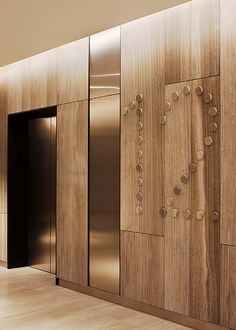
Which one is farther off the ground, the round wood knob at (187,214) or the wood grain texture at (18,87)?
the wood grain texture at (18,87)

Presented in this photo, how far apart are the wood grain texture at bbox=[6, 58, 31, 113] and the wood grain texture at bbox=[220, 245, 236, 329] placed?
149 inches

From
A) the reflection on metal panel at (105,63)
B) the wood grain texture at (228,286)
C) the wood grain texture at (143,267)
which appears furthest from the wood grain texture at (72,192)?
the wood grain texture at (228,286)

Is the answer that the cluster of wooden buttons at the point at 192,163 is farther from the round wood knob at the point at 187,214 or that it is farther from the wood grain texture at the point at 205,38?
the wood grain texture at the point at 205,38

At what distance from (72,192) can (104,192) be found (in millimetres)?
631

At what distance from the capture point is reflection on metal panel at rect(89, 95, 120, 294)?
5039 millimetres

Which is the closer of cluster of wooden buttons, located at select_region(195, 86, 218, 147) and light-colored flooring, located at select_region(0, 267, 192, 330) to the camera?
cluster of wooden buttons, located at select_region(195, 86, 218, 147)

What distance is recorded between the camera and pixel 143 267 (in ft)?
15.4

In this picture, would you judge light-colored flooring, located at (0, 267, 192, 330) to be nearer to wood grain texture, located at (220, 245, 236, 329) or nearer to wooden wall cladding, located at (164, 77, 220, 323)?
wooden wall cladding, located at (164, 77, 220, 323)

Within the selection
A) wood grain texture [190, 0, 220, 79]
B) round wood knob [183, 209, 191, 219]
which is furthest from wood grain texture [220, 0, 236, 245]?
round wood knob [183, 209, 191, 219]

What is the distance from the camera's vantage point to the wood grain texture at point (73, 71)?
18.0ft

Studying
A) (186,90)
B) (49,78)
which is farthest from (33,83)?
(186,90)

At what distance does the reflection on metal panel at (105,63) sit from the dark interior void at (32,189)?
144 cm

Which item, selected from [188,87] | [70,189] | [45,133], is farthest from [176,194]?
[45,133]

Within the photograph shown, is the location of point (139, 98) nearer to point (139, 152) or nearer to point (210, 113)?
point (139, 152)
